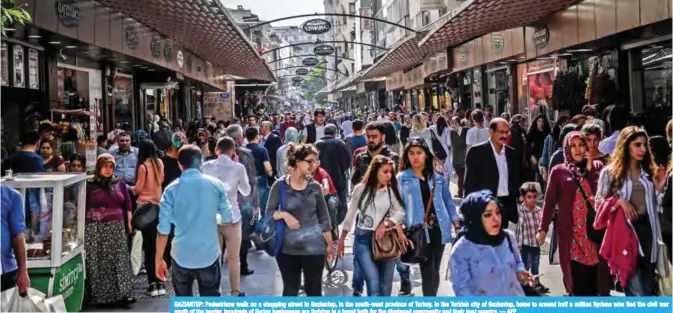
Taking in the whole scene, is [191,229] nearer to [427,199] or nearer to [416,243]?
[416,243]

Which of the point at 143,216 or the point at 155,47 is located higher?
the point at 155,47

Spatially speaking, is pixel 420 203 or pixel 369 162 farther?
pixel 369 162

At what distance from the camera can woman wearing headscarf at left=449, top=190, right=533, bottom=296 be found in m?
4.92

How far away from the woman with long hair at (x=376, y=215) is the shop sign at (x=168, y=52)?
14980 mm

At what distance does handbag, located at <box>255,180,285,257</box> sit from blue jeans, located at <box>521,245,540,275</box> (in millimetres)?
2718

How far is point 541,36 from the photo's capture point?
17.7 metres

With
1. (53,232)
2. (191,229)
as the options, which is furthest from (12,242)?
(191,229)

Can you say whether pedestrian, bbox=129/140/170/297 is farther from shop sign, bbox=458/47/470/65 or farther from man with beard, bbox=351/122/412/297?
shop sign, bbox=458/47/470/65

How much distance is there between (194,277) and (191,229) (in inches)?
14.1

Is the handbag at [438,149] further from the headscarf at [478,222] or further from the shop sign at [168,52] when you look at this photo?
the shop sign at [168,52]

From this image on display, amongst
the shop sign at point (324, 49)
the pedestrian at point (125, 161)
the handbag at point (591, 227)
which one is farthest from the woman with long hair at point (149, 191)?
the shop sign at point (324, 49)

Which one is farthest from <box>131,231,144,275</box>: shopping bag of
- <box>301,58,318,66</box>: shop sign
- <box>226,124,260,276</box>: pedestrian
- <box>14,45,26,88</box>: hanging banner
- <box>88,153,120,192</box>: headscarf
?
<box>301,58,318,66</box>: shop sign

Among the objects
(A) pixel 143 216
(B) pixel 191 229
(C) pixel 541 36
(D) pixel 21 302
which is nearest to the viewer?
(D) pixel 21 302

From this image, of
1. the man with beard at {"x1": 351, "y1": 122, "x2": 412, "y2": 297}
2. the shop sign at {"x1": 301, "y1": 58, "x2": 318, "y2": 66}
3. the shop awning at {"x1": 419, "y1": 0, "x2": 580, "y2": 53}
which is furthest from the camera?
the shop sign at {"x1": 301, "y1": 58, "x2": 318, "y2": 66}
